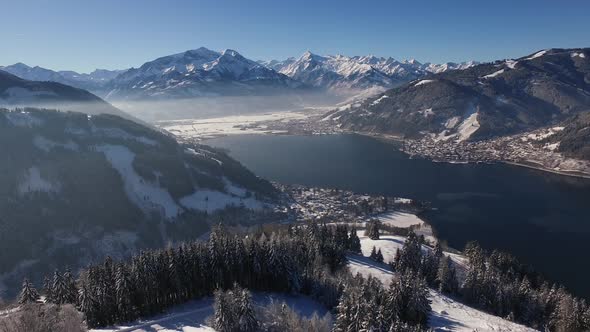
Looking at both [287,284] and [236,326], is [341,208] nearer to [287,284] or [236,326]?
[287,284]

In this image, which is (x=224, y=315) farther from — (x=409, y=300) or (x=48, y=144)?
(x=48, y=144)

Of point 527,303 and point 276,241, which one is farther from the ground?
point 276,241

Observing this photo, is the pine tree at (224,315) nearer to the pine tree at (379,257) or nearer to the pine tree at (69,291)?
the pine tree at (69,291)

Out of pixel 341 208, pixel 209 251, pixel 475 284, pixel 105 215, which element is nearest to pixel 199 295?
pixel 209 251

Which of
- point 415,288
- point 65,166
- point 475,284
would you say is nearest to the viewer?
point 415,288

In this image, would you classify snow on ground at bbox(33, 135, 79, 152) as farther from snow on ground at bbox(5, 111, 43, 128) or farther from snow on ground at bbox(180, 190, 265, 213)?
snow on ground at bbox(180, 190, 265, 213)
